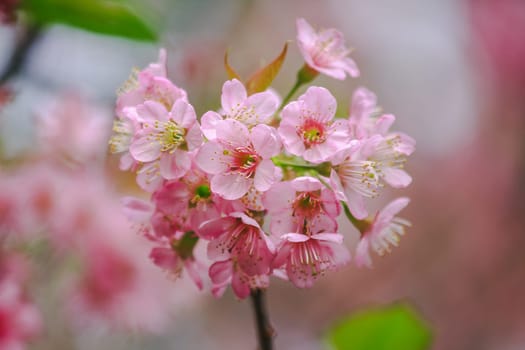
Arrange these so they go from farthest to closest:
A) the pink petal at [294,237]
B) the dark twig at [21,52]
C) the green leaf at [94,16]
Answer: the dark twig at [21,52], the green leaf at [94,16], the pink petal at [294,237]

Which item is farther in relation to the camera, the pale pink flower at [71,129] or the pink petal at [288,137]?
the pale pink flower at [71,129]

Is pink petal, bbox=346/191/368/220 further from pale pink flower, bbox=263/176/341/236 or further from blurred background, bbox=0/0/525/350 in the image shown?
blurred background, bbox=0/0/525/350

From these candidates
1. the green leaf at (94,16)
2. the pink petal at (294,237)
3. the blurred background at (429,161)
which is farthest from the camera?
the blurred background at (429,161)

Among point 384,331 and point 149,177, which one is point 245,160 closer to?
point 149,177

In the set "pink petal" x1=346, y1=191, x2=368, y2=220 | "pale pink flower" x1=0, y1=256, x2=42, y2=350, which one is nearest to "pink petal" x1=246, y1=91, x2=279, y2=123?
"pink petal" x1=346, y1=191, x2=368, y2=220

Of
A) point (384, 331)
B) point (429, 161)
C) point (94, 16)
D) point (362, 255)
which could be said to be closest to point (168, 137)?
point (362, 255)

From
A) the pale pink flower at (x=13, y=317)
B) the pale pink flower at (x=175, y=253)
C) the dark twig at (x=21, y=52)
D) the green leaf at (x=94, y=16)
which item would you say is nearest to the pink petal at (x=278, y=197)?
the pale pink flower at (x=175, y=253)

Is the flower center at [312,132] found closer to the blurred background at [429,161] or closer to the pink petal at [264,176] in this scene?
the pink petal at [264,176]

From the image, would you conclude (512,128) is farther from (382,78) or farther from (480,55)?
(382,78)
